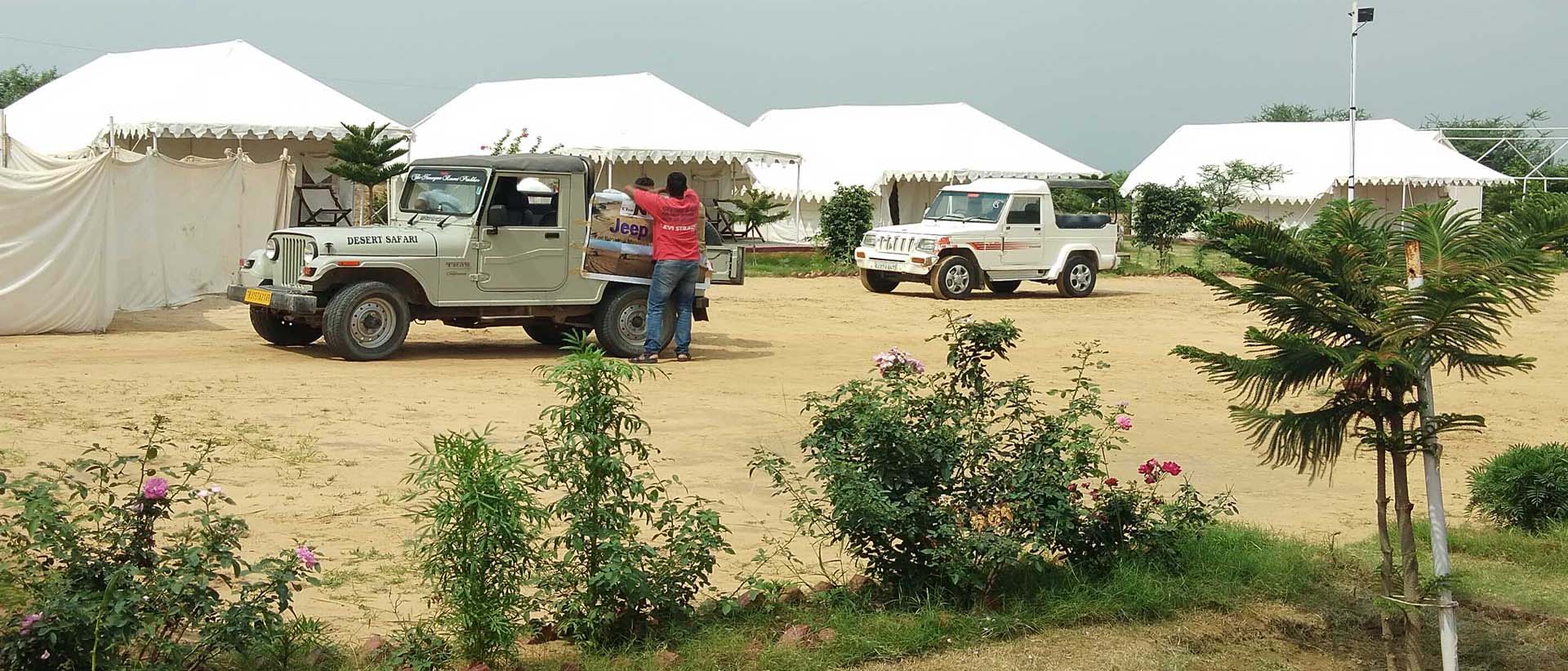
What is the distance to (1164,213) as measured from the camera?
30.9m

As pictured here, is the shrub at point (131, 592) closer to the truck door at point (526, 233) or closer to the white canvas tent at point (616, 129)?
the truck door at point (526, 233)

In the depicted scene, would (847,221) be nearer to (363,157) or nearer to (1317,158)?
(363,157)

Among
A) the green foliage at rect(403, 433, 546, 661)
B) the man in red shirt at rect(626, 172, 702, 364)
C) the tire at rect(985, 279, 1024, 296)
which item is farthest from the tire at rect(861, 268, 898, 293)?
the green foliage at rect(403, 433, 546, 661)

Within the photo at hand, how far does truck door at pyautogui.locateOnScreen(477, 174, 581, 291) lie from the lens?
13.2 m

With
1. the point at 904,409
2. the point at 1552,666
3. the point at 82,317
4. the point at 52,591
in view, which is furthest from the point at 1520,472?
the point at 82,317

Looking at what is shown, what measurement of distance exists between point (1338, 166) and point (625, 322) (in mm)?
33164

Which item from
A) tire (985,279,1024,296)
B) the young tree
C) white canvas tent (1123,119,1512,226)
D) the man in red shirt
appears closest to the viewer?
the man in red shirt

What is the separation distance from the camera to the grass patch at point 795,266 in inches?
1083

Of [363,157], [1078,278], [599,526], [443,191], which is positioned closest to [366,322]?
[443,191]

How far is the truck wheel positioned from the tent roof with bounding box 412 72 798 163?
18499mm

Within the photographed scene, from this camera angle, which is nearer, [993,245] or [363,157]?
[993,245]

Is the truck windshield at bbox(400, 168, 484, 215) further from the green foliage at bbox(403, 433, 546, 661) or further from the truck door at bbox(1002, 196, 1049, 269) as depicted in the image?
the truck door at bbox(1002, 196, 1049, 269)

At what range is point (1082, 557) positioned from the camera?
5.88 m

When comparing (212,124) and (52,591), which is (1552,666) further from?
(212,124)
